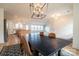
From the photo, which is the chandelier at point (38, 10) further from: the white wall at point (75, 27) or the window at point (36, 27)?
the white wall at point (75, 27)

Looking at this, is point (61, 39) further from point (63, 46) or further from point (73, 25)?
point (73, 25)

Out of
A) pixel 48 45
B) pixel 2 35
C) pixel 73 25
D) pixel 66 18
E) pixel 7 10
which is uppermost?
pixel 7 10

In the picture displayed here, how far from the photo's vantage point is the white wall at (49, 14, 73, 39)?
167 centimetres

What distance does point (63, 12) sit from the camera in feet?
5.50

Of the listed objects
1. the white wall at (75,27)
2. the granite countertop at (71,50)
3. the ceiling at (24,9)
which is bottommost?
the granite countertop at (71,50)

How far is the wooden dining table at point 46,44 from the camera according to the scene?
5.43 feet

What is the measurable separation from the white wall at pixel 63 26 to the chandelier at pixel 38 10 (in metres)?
0.18

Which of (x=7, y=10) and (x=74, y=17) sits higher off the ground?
(x=7, y=10)

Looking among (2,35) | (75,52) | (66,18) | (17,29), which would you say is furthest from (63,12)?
(2,35)

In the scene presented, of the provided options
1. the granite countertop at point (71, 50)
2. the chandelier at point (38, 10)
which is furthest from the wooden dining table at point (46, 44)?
the chandelier at point (38, 10)

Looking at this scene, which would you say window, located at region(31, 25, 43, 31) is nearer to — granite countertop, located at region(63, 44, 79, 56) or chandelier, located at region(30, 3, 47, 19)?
chandelier, located at region(30, 3, 47, 19)

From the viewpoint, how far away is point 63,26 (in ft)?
A: 5.61

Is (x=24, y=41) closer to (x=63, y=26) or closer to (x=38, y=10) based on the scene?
(x=38, y=10)

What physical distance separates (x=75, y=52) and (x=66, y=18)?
0.53m
